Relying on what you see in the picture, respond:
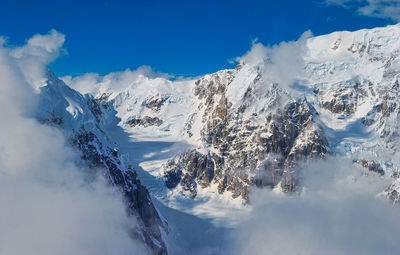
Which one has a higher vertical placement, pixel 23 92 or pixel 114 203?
pixel 23 92

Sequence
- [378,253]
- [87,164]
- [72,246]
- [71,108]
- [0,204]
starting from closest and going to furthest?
1. [0,204]
2. [72,246]
3. [87,164]
4. [71,108]
5. [378,253]

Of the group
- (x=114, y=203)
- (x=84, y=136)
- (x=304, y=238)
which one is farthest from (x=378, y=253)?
(x=84, y=136)

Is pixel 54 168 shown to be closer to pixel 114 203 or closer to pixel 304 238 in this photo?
pixel 114 203

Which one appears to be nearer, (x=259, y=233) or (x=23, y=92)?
(x=23, y=92)

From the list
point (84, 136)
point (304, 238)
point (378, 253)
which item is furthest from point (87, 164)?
point (378, 253)

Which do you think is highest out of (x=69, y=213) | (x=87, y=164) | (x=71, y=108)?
(x=71, y=108)

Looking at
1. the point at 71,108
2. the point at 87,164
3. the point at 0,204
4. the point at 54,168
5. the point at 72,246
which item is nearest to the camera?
the point at 0,204
